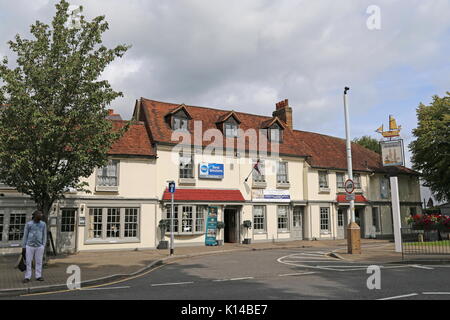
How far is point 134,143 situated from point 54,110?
8.93 metres

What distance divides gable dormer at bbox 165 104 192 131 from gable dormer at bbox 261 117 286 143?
20.9 feet

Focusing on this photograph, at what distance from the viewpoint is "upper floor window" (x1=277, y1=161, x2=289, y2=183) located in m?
27.4

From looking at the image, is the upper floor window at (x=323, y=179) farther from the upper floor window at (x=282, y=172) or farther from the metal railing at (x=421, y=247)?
the metal railing at (x=421, y=247)

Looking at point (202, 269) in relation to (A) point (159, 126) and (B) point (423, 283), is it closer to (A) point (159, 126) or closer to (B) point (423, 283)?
(B) point (423, 283)

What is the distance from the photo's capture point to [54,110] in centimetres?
1421

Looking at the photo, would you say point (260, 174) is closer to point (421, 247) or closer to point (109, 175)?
point (109, 175)

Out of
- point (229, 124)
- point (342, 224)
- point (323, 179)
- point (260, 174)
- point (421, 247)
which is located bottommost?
point (421, 247)

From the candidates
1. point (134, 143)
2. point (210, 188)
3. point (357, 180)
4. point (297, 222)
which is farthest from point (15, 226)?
point (357, 180)

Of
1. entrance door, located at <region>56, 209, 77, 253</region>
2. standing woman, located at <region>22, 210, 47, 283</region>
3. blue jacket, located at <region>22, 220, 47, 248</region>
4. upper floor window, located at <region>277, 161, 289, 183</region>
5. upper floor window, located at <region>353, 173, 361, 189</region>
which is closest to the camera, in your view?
standing woman, located at <region>22, 210, 47, 283</region>

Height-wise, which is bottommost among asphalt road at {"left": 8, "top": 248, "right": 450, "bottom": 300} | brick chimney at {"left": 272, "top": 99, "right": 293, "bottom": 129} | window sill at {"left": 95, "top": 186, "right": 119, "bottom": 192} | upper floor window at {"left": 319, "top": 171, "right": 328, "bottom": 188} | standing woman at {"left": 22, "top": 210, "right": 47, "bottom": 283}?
asphalt road at {"left": 8, "top": 248, "right": 450, "bottom": 300}

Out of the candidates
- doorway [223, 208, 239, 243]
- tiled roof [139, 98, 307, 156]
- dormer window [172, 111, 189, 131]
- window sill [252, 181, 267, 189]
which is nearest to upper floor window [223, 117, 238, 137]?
tiled roof [139, 98, 307, 156]

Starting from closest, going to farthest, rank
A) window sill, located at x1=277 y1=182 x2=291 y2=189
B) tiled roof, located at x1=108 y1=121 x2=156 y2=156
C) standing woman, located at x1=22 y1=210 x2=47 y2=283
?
standing woman, located at x1=22 y1=210 x2=47 y2=283 → tiled roof, located at x1=108 y1=121 x2=156 y2=156 → window sill, located at x1=277 y1=182 x2=291 y2=189

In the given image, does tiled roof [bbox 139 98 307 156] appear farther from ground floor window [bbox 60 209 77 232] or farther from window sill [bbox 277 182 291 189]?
ground floor window [bbox 60 209 77 232]

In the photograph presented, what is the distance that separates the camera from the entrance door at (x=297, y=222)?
27.9 m
